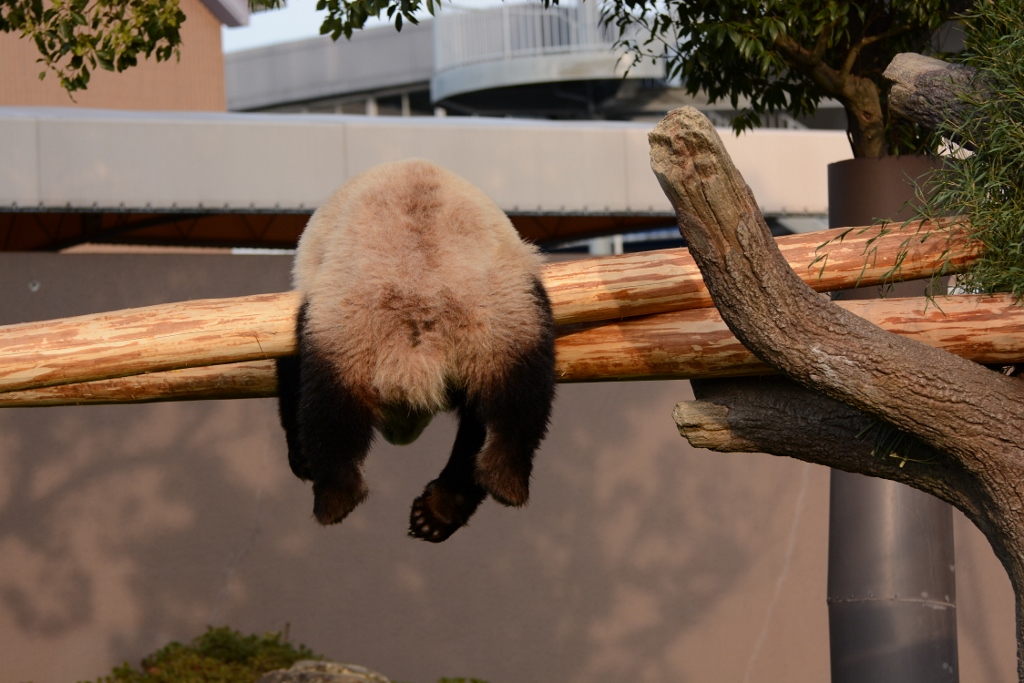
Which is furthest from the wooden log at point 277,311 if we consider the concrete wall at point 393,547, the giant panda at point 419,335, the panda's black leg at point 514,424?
the concrete wall at point 393,547

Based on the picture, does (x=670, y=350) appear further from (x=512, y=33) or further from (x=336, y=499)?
(x=512, y=33)

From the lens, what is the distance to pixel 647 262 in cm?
312

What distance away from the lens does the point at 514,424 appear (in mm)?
2943

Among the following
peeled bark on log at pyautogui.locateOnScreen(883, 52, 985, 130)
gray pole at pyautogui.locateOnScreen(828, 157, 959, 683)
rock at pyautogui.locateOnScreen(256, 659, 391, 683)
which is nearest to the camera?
peeled bark on log at pyautogui.locateOnScreen(883, 52, 985, 130)

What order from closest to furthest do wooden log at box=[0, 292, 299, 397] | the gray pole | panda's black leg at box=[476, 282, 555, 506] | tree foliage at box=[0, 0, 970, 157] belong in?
wooden log at box=[0, 292, 299, 397], panda's black leg at box=[476, 282, 555, 506], tree foliage at box=[0, 0, 970, 157], the gray pole

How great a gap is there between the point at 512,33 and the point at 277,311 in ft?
41.6

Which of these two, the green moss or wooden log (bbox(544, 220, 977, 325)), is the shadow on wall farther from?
wooden log (bbox(544, 220, 977, 325))

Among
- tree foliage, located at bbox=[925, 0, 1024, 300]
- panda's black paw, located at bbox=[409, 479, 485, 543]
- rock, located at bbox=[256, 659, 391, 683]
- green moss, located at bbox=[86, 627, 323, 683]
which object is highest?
tree foliage, located at bbox=[925, 0, 1024, 300]

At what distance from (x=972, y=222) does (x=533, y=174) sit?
497cm

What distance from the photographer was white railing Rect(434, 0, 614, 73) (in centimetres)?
1441

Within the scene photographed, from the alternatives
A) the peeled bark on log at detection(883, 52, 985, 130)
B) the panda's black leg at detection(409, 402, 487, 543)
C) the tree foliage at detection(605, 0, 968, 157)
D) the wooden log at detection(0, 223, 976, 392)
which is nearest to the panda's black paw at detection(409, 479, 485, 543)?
the panda's black leg at detection(409, 402, 487, 543)

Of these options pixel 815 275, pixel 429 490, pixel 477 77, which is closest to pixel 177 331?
pixel 429 490

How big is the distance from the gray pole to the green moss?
323cm

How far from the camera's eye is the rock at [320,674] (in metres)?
6.08
